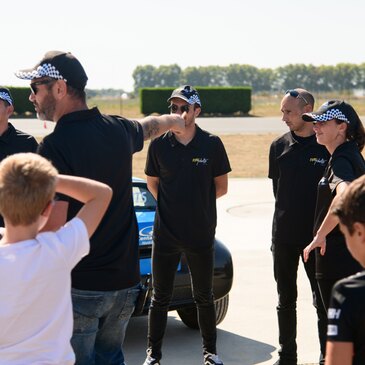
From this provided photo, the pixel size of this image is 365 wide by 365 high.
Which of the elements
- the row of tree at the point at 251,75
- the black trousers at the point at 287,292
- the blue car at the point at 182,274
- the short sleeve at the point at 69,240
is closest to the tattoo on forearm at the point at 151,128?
the short sleeve at the point at 69,240

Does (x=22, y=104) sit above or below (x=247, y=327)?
below

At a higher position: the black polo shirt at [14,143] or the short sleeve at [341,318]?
the black polo shirt at [14,143]

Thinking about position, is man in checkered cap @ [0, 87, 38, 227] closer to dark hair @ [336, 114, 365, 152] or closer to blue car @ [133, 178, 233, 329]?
blue car @ [133, 178, 233, 329]

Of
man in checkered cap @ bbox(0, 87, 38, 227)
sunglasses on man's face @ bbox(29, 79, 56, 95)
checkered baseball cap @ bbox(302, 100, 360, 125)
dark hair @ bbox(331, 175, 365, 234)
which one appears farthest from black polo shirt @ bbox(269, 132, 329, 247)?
dark hair @ bbox(331, 175, 365, 234)

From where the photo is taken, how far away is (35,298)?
2959 millimetres

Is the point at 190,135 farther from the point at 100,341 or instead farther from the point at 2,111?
the point at 100,341

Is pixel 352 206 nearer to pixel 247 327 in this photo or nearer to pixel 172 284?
pixel 172 284

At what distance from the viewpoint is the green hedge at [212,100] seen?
165 feet

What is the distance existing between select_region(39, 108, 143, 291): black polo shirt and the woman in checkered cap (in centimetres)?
145

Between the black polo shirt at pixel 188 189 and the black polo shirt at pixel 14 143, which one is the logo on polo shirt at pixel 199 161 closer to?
the black polo shirt at pixel 188 189

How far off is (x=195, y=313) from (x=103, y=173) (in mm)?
3221

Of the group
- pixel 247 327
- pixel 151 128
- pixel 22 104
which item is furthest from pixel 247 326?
pixel 22 104

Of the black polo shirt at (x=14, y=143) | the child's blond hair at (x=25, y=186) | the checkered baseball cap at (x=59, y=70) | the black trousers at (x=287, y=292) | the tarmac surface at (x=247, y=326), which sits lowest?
the tarmac surface at (x=247, y=326)

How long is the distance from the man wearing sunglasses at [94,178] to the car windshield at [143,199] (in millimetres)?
2893
